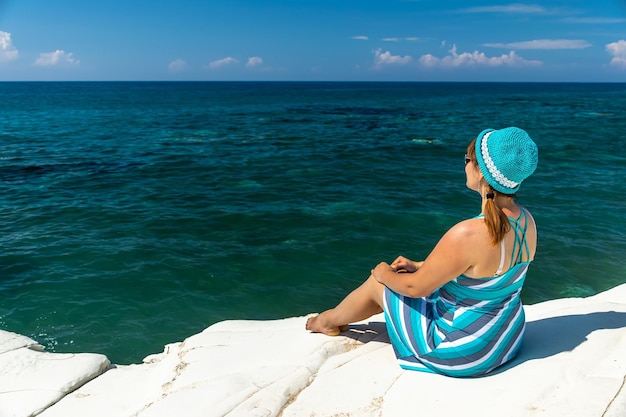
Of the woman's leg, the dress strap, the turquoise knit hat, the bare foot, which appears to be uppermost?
the turquoise knit hat

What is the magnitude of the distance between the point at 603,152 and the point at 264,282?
70.6 ft

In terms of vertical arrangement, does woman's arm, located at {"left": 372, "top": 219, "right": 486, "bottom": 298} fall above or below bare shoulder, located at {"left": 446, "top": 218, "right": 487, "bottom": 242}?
below

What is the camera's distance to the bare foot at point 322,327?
4.92 metres

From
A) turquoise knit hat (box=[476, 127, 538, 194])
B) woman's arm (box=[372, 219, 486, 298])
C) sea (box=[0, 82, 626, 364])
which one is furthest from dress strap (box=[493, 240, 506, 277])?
sea (box=[0, 82, 626, 364])

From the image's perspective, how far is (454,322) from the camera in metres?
3.69

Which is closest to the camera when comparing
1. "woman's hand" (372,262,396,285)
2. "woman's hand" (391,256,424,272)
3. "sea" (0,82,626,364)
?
"woman's hand" (372,262,396,285)

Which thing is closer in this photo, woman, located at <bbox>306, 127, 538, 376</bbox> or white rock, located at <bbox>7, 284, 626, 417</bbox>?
woman, located at <bbox>306, 127, 538, 376</bbox>

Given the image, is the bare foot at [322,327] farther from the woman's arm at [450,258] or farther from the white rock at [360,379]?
the woman's arm at [450,258]

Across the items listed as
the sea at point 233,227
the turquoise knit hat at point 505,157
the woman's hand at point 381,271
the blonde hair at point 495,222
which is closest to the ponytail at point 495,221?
the blonde hair at point 495,222

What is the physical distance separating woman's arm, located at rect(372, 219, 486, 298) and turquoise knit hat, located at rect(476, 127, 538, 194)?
0.32m

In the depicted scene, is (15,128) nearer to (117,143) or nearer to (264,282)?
(117,143)

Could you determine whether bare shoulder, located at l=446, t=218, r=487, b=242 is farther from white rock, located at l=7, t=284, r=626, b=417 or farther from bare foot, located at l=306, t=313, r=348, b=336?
bare foot, located at l=306, t=313, r=348, b=336

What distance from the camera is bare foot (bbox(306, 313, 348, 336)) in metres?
4.92

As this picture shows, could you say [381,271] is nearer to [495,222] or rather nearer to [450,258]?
[450,258]
